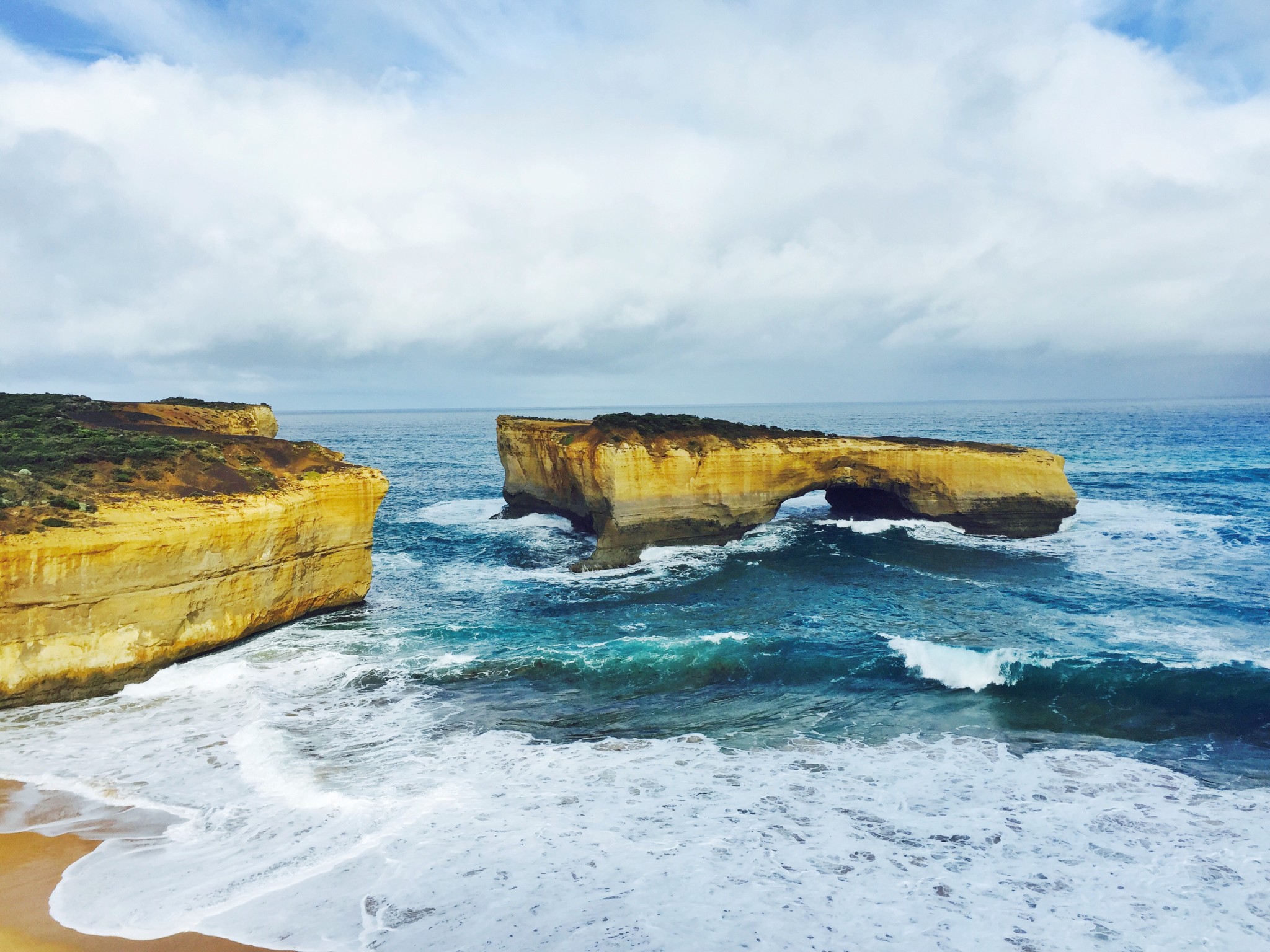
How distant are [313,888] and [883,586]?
61.1ft

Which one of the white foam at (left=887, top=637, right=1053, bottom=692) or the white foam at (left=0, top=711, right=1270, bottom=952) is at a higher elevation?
the white foam at (left=887, top=637, right=1053, bottom=692)

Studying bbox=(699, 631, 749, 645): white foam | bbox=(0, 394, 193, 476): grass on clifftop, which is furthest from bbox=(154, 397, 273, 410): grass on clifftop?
bbox=(699, 631, 749, 645): white foam

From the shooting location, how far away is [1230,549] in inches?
1039

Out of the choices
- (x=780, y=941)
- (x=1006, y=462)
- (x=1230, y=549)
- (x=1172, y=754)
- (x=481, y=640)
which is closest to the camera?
(x=780, y=941)

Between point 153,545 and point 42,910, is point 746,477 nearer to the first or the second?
point 153,545

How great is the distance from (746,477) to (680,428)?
3.27 m

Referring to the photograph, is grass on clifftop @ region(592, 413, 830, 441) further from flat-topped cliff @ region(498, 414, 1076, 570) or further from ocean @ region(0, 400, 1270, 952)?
ocean @ region(0, 400, 1270, 952)

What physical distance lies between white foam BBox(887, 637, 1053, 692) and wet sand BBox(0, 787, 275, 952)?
1366 cm

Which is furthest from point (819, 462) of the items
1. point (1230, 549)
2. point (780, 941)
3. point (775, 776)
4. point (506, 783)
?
point (780, 941)

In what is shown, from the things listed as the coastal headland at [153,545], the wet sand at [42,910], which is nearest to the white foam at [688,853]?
the wet sand at [42,910]

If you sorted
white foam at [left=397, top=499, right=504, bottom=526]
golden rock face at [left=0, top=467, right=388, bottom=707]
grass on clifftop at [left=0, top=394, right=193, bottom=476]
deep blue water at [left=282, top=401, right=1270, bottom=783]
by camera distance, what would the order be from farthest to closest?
white foam at [left=397, top=499, right=504, bottom=526], grass on clifftop at [left=0, top=394, right=193, bottom=476], deep blue water at [left=282, top=401, right=1270, bottom=783], golden rock face at [left=0, top=467, right=388, bottom=707]

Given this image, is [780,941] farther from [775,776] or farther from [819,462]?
[819,462]

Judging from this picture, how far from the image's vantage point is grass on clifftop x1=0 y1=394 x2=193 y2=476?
56.2 ft

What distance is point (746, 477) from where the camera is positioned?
28641 millimetres
